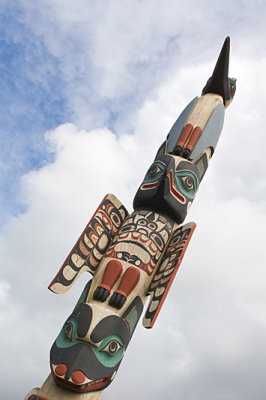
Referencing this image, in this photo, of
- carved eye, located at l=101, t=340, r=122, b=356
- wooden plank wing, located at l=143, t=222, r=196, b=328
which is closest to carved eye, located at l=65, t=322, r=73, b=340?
carved eye, located at l=101, t=340, r=122, b=356

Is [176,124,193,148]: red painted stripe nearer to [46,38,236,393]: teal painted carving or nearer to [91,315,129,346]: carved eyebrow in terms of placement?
[46,38,236,393]: teal painted carving

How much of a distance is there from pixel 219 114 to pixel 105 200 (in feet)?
10.4

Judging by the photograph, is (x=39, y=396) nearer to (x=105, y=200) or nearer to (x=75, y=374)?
(x=75, y=374)

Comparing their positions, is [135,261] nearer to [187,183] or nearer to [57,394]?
[187,183]

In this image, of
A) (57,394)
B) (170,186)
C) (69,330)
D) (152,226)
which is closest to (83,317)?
(69,330)

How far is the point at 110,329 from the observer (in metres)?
5.03

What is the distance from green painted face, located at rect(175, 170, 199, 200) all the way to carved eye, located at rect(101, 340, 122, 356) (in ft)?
9.20

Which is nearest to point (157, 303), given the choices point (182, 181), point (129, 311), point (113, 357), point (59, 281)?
point (129, 311)

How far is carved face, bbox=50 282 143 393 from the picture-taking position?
15.2 ft

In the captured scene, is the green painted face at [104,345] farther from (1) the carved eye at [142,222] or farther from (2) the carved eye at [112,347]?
(1) the carved eye at [142,222]

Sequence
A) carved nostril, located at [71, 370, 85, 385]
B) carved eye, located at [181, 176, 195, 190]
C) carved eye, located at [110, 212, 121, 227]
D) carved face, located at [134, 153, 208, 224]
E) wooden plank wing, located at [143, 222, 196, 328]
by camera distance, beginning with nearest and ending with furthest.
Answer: carved nostril, located at [71, 370, 85, 385], wooden plank wing, located at [143, 222, 196, 328], carved face, located at [134, 153, 208, 224], carved eye, located at [110, 212, 121, 227], carved eye, located at [181, 176, 195, 190]

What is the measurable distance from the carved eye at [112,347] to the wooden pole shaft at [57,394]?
18.8 inches

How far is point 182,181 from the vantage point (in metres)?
6.90

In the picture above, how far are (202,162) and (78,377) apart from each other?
14.4 ft
